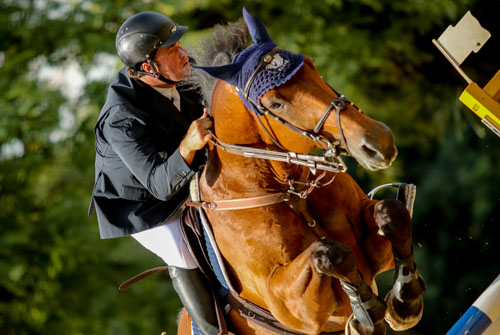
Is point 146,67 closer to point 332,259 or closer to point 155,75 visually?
point 155,75

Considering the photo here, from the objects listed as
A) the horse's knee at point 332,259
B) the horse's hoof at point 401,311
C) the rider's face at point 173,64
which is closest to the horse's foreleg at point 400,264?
the horse's hoof at point 401,311

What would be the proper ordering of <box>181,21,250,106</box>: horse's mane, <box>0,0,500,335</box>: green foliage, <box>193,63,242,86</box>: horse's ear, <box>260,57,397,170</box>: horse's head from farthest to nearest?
1. <box>0,0,500,335</box>: green foliage
2. <box>181,21,250,106</box>: horse's mane
3. <box>193,63,242,86</box>: horse's ear
4. <box>260,57,397,170</box>: horse's head

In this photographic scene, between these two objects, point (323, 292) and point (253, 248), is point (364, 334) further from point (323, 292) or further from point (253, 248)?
point (253, 248)

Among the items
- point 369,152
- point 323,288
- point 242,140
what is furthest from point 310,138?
point 323,288

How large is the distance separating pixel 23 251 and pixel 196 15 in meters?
3.20

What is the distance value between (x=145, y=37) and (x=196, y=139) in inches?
24.4

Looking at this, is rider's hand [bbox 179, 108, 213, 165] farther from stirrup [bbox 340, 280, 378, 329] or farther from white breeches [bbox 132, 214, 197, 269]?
Answer: stirrup [bbox 340, 280, 378, 329]

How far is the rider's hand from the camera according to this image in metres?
2.75

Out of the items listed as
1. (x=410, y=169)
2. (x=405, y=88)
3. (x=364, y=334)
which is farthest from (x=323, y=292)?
(x=410, y=169)

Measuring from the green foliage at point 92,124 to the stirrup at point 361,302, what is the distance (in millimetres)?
4364

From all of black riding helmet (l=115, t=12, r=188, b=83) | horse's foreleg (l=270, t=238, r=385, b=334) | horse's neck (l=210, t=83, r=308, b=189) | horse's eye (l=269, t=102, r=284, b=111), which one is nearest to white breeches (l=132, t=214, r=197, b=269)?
horse's neck (l=210, t=83, r=308, b=189)

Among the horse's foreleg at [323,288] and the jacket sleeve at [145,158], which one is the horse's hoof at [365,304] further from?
the jacket sleeve at [145,158]

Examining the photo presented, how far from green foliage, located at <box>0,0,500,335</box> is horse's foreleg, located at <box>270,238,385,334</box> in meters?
4.29

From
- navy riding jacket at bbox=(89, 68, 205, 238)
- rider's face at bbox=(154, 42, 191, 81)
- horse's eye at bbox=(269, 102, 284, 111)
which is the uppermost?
horse's eye at bbox=(269, 102, 284, 111)
